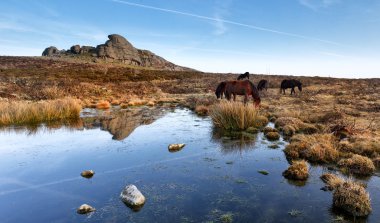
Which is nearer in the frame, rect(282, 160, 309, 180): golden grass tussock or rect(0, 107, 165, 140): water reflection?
rect(282, 160, 309, 180): golden grass tussock

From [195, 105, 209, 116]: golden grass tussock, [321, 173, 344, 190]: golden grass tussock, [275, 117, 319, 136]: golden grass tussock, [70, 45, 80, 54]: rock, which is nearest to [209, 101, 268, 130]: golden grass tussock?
[275, 117, 319, 136]: golden grass tussock

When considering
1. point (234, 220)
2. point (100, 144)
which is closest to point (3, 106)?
point (100, 144)

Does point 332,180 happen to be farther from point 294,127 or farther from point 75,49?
point 75,49

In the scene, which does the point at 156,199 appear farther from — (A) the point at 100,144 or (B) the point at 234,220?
(A) the point at 100,144

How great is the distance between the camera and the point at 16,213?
587 cm

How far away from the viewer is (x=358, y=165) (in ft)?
26.3

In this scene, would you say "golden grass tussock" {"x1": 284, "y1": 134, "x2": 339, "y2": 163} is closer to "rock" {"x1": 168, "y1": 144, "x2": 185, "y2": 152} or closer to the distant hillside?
"rock" {"x1": 168, "y1": 144, "x2": 185, "y2": 152}

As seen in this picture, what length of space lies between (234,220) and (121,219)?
2129 mm

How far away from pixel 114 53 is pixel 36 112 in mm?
101175

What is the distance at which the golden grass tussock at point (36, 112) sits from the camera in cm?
1584

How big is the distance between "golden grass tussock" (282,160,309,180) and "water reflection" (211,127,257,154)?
257 cm

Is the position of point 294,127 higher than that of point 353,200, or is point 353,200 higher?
point 294,127

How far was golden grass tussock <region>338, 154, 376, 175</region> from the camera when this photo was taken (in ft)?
25.8

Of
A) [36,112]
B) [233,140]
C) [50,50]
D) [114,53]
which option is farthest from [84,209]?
[50,50]
